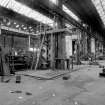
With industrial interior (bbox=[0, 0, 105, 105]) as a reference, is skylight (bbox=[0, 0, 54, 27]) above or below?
above

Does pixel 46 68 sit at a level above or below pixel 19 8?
below

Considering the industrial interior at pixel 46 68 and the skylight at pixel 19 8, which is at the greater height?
the skylight at pixel 19 8

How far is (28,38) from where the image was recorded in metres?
11.8

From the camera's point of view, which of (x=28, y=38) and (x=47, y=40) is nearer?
(x=47, y=40)

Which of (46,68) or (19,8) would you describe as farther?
(19,8)

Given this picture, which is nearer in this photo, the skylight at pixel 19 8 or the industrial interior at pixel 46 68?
the industrial interior at pixel 46 68

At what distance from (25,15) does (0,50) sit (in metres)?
9.41

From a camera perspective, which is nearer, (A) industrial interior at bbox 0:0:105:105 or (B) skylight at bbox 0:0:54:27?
(A) industrial interior at bbox 0:0:105:105

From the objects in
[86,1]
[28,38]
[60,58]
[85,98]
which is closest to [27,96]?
[85,98]

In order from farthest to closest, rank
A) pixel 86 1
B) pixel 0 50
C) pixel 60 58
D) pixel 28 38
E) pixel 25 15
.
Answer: pixel 25 15 → pixel 86 1 → pixel 28 38 → pixel 60 58 → pixel 0 50

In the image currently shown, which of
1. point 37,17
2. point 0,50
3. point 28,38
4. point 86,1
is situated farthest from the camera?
point 37,17

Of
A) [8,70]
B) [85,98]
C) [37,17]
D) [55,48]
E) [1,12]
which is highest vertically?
[37,17]

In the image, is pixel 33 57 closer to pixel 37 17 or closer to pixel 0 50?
pixel 0 50

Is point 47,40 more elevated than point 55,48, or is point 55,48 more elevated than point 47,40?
point 47,40
